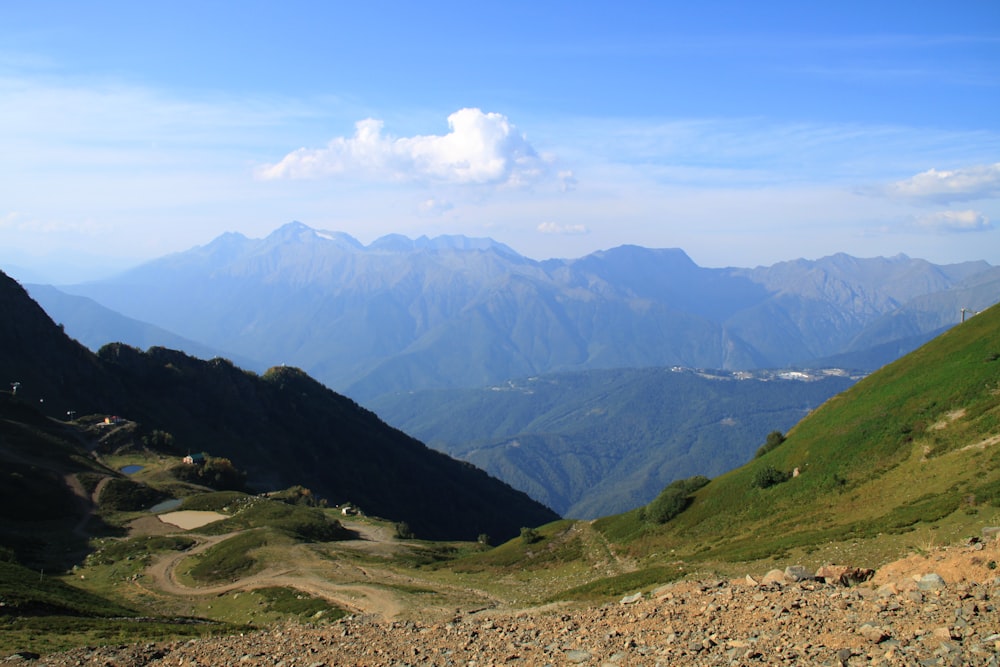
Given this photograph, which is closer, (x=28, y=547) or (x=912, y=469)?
(x=912, y=469)

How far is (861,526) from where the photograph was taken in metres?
29.2

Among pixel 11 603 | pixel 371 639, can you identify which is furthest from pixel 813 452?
pixel 11 603

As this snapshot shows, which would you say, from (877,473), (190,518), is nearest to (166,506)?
(190,518)

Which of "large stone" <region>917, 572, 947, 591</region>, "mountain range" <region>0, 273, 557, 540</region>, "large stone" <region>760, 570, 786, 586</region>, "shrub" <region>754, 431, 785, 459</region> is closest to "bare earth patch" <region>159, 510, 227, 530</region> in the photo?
"mountain range" <region>0, 273, 557, 540</region>

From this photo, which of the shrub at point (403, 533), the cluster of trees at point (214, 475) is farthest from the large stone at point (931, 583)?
the cluster of trees at point (214, 475)

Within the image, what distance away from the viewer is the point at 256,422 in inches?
5128

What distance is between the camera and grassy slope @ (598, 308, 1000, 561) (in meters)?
29.0

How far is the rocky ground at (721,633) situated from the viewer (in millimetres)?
13953

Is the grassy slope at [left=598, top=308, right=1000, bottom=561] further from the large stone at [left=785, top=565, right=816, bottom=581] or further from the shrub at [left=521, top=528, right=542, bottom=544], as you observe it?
the large stone at [left=785, top=565, right=816, bottom=581]

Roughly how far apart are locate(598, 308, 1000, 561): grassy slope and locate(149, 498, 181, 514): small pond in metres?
47.7

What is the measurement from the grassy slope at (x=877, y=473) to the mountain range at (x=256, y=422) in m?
73.6

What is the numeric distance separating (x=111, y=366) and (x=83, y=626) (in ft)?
340

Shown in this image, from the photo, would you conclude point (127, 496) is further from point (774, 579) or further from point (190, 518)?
point (774, 579)

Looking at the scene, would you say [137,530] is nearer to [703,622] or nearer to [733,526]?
[733,526]
